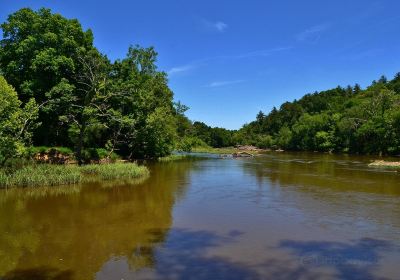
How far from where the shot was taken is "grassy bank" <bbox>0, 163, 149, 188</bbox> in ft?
91.2

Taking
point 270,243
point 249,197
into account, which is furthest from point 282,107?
point 270,243

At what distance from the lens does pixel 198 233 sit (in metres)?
17.0

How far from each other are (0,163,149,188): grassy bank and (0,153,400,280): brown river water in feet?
4.23

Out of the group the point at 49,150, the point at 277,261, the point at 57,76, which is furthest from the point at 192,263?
the point at 49,150

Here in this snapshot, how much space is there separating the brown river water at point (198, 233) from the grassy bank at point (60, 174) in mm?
1289

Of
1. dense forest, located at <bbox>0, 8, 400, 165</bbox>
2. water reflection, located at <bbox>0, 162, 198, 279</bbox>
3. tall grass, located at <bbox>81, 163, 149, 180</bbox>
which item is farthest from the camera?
dense forest, located at <bbox>0, 8, 400, 165</bbox>

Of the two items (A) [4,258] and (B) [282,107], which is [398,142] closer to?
(A) [4,258]

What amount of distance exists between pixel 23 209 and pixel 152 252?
10.6 meters

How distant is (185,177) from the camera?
127ft

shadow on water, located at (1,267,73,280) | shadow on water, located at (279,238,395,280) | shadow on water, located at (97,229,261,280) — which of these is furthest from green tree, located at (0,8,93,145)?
shadow on water, located at (279,238,395,280)

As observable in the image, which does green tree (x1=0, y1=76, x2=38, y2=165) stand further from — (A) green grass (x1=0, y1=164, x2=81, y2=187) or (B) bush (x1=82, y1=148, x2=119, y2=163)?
(B) bush (x1=82, y1=148, x2=119, y2=163)

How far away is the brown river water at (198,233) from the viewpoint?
12359mm

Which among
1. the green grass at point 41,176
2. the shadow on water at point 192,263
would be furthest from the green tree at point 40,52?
the shadow on water at point 192,263

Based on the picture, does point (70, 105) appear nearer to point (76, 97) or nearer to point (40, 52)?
point (76, 97)
